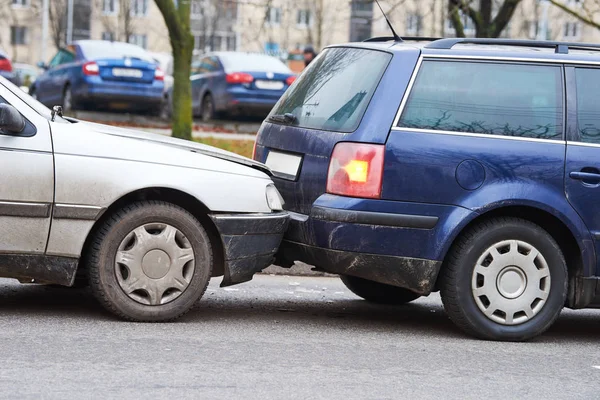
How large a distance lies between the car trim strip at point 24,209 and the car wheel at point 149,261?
1.07 ft

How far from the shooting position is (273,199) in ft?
21.3

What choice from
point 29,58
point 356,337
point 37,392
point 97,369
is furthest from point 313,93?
point 29,58

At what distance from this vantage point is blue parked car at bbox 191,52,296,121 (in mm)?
20672

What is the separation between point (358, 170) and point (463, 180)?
0.59 m

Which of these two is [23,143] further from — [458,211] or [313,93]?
[458,211]

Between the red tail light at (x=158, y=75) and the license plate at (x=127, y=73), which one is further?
the red tail light at (x=158, y=75)

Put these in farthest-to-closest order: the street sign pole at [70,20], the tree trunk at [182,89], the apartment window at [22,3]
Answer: the apartment window at [22,3] < the street sign pole at [70,20] < the tree trunk at [182,89]

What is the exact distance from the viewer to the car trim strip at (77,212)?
239 inches

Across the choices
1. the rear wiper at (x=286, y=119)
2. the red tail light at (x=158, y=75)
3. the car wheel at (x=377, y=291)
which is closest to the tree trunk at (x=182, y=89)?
the red tail light at (x=158, y=75)

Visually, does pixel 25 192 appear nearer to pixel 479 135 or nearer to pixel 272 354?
pixel 272 354

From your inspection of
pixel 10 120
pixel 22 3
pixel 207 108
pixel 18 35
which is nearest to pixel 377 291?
pixel 10 120

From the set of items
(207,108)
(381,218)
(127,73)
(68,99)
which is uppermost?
(381,218)

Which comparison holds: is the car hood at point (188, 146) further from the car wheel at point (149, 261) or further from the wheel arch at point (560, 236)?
the wheel arch at point (560, 236)

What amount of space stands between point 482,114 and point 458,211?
1.99 ft
